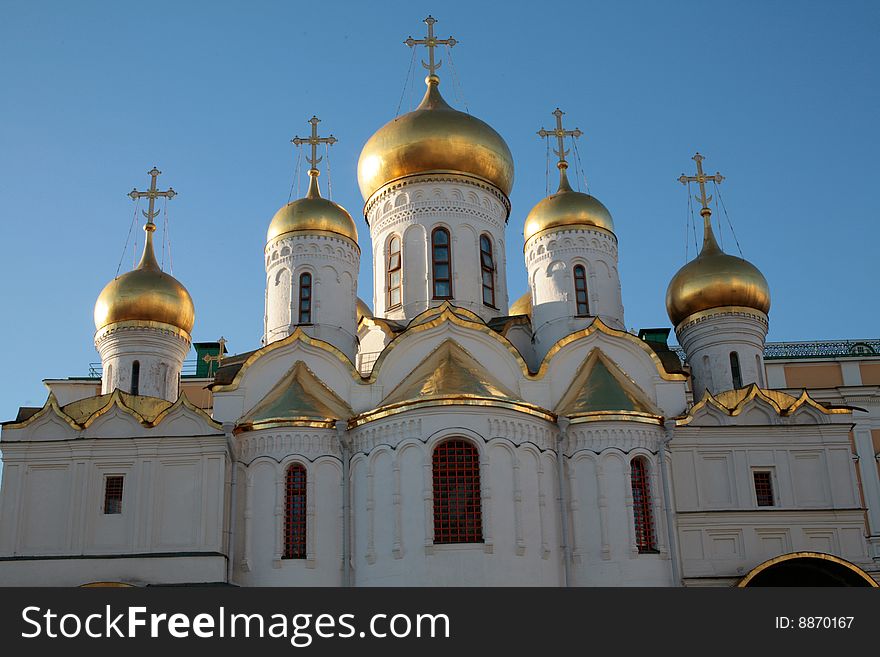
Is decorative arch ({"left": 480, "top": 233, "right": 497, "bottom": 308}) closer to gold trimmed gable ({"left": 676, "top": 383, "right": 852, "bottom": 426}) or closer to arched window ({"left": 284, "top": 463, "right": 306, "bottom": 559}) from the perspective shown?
gold trimmed gable ({"left": 676, "top": 383, "right": 852, "bottom": 426})

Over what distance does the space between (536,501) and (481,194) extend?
760cm

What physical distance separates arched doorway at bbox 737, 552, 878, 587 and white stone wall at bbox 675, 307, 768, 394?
16.5 ft

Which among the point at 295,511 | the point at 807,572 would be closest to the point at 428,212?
the point at 295,511

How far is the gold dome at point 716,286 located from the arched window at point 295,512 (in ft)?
30.2

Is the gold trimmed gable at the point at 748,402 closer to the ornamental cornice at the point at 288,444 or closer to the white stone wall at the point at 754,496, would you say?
the white stone wall at the point at 754,496

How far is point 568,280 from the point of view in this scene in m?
21.4

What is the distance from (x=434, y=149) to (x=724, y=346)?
23.4 feet

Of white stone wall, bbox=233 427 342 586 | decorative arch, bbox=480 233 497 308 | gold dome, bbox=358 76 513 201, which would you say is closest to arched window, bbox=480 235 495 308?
decorative arch, bbox=480 233 497 308

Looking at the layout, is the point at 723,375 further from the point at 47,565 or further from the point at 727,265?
the point at 47,565

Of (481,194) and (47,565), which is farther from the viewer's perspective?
(481,194)

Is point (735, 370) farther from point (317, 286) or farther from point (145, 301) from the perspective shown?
point (145, 301)
